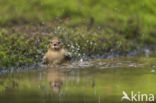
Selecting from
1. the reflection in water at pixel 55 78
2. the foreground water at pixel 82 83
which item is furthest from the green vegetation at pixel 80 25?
the foreground water at pixel 82 83

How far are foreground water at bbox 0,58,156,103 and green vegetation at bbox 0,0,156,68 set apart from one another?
120 cm

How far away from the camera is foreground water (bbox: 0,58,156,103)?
7.70m

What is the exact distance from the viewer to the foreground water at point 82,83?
7.70 meters

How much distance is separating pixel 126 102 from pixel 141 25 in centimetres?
990

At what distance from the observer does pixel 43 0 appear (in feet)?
54.6

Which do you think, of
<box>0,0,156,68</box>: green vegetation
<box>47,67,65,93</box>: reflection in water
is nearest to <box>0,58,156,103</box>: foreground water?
<box>47,67,65,93</box>: reflection in water

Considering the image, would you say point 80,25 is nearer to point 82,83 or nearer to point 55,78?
point 55,78

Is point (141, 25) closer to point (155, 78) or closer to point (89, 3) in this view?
point (89, 3)

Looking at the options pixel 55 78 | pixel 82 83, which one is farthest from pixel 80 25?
pixel 82 83

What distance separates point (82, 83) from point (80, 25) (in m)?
6.39

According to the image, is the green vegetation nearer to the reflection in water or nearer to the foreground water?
the reflection in water

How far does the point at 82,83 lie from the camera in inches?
359

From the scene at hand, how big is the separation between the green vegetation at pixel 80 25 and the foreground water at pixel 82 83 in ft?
3.94

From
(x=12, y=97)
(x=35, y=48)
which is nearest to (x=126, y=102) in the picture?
(x=12, y=97)
